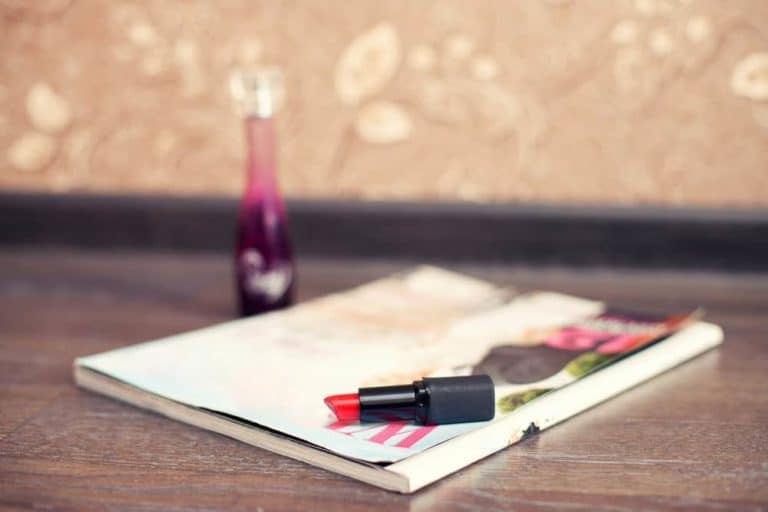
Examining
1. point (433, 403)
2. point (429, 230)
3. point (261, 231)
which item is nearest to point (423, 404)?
point (433, 403)

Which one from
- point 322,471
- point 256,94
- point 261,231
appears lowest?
point 322,471

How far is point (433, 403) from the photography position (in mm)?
564

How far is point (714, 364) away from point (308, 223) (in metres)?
0.52

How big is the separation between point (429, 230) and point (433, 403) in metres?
0.53

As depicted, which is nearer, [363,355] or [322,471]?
[322,471]

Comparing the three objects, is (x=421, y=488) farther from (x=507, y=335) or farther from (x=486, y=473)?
Answer: (x=507, y=335)

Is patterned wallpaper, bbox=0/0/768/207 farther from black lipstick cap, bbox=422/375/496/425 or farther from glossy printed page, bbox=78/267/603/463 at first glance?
black lipstick cap, bbox=422/375/496/425

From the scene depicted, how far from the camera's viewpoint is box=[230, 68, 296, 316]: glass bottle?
2.80 ft

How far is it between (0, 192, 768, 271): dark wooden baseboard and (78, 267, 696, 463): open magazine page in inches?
7.4

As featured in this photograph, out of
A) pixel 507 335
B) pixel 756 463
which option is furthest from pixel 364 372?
pixel 756 463

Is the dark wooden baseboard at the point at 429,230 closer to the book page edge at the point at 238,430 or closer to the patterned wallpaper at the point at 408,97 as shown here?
the patterned wallpaper at the point at 408,97

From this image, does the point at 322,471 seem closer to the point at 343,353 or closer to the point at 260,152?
the point at 343,353

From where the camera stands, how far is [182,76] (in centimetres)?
111

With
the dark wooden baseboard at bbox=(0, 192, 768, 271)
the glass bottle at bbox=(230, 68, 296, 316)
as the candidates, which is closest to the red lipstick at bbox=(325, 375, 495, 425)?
the glass bottle at bbox=(230, 68, 296, 316)
